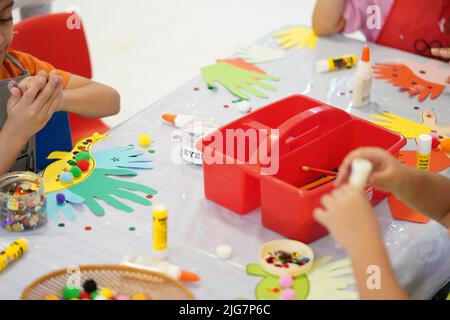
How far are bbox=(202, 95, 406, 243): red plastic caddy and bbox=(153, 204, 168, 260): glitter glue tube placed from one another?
0.18 metres

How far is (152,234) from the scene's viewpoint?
4.29 feet

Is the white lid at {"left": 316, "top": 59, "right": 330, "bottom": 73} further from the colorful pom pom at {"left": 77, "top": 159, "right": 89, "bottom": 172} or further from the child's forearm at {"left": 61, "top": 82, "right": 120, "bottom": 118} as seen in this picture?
the colorful pom pom at {"left": 77, "top": 159, "right": 89, "bottom": 172}

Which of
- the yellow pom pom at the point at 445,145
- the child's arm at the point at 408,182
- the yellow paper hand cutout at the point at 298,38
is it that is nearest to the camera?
the child's arm at the point at 408,182

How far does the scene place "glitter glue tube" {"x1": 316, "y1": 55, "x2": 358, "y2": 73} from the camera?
1.94 m

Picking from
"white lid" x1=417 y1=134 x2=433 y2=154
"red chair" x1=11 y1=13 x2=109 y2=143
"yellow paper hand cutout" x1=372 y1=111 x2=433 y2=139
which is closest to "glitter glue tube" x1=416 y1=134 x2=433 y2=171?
"white lid" x1=417 y1=134 x2=433 y2=154

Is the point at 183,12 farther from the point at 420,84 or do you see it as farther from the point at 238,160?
the point at 238,160

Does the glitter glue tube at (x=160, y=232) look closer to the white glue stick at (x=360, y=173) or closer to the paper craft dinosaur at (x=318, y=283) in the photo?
the paper craft dinosaur at (x=318, y=283)

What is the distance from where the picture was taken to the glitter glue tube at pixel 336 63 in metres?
1.94

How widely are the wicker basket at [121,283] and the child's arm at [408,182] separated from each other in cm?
31

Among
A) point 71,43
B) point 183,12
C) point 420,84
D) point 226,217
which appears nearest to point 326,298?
point 226,217

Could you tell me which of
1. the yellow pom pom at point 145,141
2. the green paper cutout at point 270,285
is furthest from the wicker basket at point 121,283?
the yellow pom pom at point 145,141

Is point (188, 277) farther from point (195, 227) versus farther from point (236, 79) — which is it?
point (236, 79)

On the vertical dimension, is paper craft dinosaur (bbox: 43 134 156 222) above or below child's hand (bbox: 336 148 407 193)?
below
